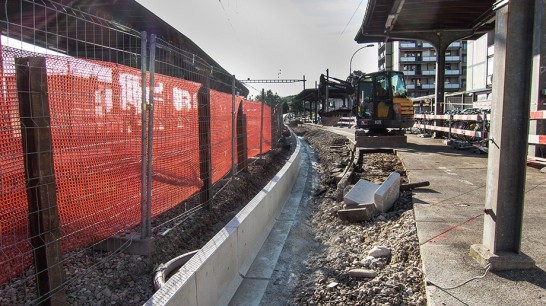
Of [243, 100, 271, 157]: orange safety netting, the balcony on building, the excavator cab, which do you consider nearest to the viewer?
[243, 100, 271, 157]: orange safety netting

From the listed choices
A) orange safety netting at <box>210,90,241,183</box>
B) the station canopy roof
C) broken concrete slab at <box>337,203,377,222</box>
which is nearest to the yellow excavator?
the station canopy roof

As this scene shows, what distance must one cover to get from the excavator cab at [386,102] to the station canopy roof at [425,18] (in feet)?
12.0

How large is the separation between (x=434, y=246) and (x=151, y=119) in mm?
3259

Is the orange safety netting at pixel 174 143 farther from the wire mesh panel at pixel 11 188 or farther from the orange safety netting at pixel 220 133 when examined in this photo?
the wire mesh panel at pixel 11 188

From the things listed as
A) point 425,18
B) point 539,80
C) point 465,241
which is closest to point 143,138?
point 465,241

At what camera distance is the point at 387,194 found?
6.85m

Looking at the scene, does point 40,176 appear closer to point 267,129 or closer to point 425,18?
point 267,129

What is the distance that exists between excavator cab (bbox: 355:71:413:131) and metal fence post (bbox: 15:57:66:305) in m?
16.2

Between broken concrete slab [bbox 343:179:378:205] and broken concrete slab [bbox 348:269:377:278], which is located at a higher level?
broken concrete slab [bbox 343:179:378:205]

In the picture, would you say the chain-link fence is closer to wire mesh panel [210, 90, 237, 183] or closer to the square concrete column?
wire mesh panel [210, 90, 237, 183]

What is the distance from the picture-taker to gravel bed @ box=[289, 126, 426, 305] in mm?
3936

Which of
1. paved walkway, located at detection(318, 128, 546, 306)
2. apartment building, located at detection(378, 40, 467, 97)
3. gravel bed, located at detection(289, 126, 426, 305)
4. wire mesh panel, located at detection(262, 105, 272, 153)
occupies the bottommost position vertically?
gravel bed, located at detection(289, 126, 426, 305)

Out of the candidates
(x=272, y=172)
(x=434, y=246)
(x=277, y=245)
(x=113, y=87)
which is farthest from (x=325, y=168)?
(x=113, y=87)

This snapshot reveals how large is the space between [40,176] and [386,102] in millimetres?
16631
